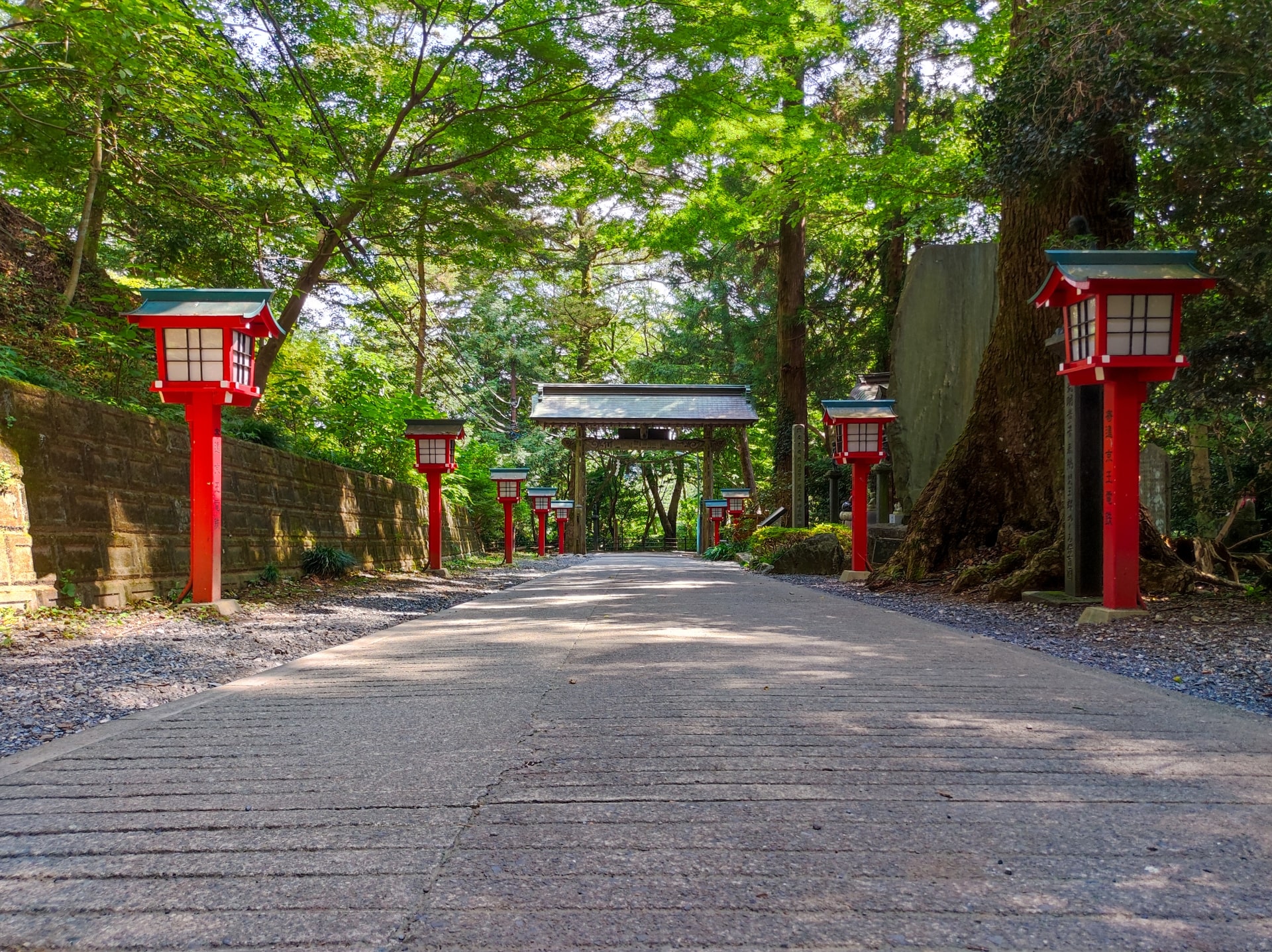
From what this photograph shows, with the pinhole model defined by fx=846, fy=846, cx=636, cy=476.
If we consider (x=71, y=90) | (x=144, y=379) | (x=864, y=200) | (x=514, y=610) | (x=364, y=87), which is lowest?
(x=514, y=610)

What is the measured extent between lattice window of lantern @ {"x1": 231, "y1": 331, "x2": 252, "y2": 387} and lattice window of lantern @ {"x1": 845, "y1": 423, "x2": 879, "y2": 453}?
23.2ft

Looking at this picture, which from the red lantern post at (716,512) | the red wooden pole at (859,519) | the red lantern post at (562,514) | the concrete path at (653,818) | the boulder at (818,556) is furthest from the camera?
the red lantern post at (562,514)

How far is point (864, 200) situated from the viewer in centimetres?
1207

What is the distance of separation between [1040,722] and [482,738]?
187 centimetres

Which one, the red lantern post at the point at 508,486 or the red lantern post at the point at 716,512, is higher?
the red lantern post at the point at 508,486

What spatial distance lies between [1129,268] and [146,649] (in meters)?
6.33

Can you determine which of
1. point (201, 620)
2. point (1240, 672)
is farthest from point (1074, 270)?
point (201, 620)

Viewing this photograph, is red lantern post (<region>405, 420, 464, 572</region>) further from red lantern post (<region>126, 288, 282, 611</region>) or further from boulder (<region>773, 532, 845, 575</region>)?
red lantern post (<region>126, 288, 282, 611</region>)

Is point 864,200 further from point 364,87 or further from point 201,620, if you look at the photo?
point 201,620

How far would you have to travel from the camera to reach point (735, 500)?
23062 mm

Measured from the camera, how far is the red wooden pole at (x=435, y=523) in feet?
40.5

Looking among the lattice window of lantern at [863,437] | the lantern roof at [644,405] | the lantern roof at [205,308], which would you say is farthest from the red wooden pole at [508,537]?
the lantern roof at [205,308]

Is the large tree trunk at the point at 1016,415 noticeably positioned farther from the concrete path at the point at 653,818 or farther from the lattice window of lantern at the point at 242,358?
the lattice window of lantern at the point at 242,358

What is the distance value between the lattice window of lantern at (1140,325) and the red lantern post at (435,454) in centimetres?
887
